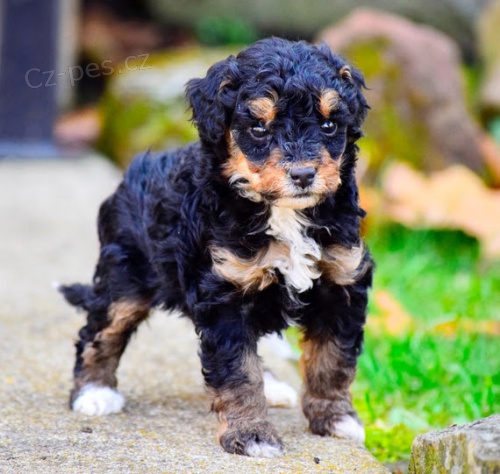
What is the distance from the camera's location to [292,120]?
3811 millimetres

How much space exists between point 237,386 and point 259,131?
106 centimetres

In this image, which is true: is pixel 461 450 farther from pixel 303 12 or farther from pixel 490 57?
pixel 303 12

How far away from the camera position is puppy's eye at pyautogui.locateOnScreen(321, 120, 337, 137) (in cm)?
387

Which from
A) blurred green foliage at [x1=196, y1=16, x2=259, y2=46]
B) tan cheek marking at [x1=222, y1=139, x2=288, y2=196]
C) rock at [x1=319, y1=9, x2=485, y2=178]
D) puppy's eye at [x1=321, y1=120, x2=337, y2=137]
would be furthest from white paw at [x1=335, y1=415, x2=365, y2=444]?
blurred green foliage at [x1=196, y1=16, x2=259, y2=46]

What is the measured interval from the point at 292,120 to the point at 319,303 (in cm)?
84

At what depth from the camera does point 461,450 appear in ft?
11.0

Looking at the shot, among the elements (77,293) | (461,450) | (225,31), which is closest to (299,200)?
(461,450)

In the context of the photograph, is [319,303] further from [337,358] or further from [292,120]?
[292,120]

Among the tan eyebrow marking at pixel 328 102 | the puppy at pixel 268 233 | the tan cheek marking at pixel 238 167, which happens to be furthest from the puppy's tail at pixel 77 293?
the tan eyebrow marking at pixel 328 102

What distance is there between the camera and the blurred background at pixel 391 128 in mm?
5512

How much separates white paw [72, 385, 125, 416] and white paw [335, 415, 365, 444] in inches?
42.3

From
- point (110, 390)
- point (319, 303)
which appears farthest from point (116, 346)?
point (319, 303)

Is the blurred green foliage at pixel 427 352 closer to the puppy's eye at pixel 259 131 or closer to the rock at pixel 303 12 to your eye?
the puppy's eye at pixel 259 131

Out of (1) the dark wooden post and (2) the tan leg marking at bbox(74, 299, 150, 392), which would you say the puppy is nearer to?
(2) the tan leg marking at bbox(74, 299, 150, 392)
